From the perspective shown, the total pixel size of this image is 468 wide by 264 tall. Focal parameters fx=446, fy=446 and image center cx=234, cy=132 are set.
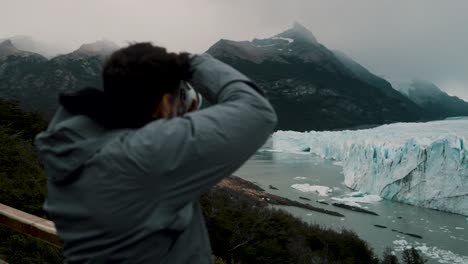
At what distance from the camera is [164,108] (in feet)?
2.43

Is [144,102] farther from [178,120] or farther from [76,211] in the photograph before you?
[76,211]

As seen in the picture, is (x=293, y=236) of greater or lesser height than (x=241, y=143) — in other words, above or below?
below

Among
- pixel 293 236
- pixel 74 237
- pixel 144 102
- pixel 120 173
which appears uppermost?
pixel 144 102

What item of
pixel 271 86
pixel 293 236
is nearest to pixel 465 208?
pixel 293 236

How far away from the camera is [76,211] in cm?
71

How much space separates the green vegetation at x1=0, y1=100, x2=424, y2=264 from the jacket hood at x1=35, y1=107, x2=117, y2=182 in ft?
6.81

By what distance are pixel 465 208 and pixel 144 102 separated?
2082 centimetres

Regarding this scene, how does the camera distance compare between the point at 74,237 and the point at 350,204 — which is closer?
the point at 74,237

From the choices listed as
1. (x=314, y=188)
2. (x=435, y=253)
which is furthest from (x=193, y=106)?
(x=314, y=188)

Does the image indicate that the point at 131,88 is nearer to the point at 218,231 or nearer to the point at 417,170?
the point at 218,231

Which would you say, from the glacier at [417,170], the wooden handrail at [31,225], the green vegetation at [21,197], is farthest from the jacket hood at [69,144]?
the glacier at [417,170]

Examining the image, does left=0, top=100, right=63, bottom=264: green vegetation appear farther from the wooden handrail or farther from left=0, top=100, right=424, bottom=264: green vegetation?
the wooden handrail

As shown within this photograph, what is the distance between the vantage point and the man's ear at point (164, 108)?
2.41 ft

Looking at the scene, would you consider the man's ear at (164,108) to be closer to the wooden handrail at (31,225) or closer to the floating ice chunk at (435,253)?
the wooden handrail at (31,225)
